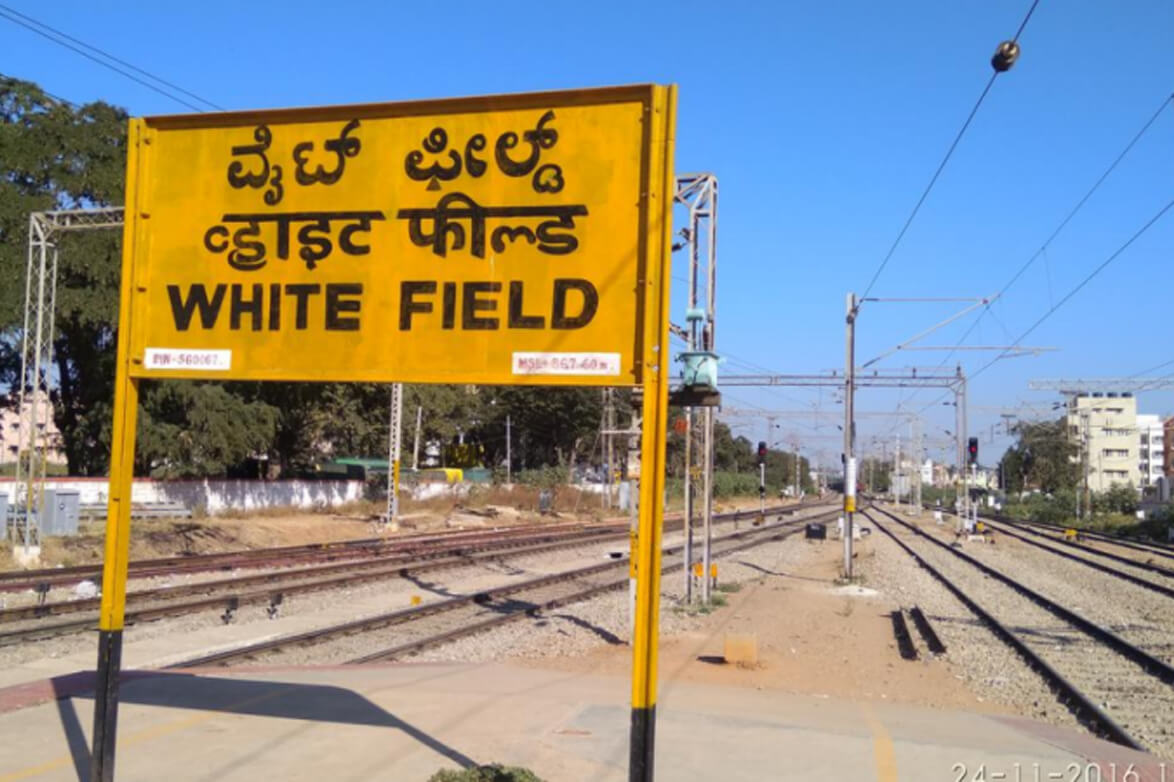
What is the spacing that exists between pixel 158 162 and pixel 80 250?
30383mm

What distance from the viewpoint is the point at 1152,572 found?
1184 inches

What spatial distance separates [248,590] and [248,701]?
10.6m

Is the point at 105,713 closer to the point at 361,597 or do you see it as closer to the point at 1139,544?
the point at 361,597

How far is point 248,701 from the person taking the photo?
26.8 ft

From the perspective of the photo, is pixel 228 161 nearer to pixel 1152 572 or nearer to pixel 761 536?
pixel 1152 572

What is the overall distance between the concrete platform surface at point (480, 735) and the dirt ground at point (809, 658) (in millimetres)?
1294

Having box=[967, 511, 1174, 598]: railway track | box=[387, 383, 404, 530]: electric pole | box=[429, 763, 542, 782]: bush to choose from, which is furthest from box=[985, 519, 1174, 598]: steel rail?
box=[387, 383, 404, 530]: electric pole

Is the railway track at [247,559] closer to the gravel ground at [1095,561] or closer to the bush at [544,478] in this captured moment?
the gravel ground at [1095,561]

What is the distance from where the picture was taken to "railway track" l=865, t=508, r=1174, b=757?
32.1 ft

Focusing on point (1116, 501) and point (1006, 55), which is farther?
point (1116, 501)

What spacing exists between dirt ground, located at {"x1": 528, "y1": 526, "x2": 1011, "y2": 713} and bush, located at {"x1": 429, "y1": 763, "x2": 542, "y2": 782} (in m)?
4.70

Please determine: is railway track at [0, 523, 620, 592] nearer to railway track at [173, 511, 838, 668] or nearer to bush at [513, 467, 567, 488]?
railway track at [173, 511, 838, 668]

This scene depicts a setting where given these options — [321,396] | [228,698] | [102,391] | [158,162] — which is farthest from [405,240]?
[321,396]

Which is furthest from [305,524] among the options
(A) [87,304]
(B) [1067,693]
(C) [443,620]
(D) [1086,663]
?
(B) [1067,693]
